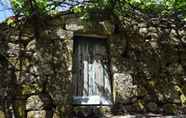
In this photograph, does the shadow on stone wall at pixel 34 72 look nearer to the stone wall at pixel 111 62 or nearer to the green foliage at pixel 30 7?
the stone wall at pixel 111 62

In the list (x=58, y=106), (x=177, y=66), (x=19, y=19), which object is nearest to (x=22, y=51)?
(x=19, y=19)

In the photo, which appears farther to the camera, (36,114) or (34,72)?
(34,72)

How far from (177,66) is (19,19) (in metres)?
2.74

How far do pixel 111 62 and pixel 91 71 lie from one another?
14.2 inches

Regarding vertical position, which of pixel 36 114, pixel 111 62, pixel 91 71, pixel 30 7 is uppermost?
pixel 30 7

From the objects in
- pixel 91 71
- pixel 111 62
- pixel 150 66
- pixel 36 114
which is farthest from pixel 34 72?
pixel 150 66

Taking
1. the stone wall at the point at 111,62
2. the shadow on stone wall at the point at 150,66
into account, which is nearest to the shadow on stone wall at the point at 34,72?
the stone wall at the point at 111,62

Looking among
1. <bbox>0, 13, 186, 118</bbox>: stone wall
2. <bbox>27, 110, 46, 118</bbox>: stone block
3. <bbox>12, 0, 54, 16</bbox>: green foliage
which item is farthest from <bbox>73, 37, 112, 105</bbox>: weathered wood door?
<bbox>12, 0, 54, 16</bbox>: green foliage

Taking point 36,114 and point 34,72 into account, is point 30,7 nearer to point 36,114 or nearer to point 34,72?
point 34,72

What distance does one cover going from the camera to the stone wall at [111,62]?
6.25 metres

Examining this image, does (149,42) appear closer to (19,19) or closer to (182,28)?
(182,28)

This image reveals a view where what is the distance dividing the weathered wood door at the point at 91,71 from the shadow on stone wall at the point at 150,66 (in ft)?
0.70

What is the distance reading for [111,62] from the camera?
6730 mm

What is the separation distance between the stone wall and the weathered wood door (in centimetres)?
18
